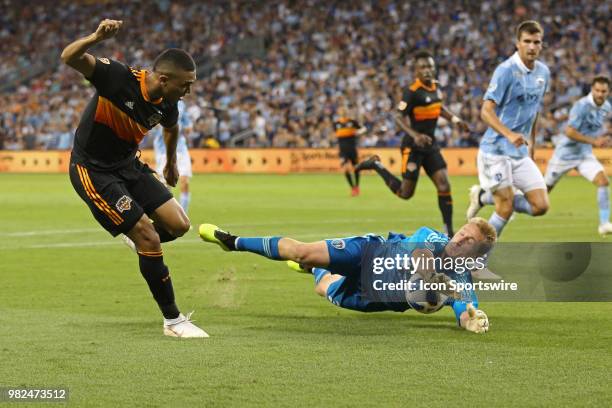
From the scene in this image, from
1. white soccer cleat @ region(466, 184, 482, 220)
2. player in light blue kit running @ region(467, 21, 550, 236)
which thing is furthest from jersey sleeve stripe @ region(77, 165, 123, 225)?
white soccer cleat @ region(466, 184, 482, 220)

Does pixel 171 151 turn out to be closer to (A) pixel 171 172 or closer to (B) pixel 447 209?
(A) pixel 171 172

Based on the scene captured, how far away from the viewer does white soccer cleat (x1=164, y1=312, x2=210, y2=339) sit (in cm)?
788

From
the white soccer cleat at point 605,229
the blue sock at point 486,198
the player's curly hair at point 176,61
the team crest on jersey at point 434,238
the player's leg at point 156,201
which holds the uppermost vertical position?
the player's curly hair at point 176,61

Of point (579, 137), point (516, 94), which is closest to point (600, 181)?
point (579, 137)

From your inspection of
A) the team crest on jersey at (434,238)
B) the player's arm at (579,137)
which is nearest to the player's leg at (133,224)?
the team crest on jersey at (434,238)

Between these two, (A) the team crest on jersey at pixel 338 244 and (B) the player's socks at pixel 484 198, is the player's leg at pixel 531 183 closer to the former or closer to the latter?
(B) the player's socks at pixel 484 198

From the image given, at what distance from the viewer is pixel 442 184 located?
53.2 feet

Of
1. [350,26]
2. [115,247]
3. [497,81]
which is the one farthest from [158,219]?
[350,26]

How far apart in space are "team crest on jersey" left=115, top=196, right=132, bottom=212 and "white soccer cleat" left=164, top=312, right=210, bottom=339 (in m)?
0.86

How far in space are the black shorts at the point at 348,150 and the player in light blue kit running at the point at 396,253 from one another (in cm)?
2039

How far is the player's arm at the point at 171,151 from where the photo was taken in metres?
8.77

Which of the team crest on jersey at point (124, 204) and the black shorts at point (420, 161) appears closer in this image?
the team crest on jersey at point (124, 204)

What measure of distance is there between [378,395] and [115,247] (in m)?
9.53

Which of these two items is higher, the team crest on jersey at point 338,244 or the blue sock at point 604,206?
the team crest on jersey at point 338,244
